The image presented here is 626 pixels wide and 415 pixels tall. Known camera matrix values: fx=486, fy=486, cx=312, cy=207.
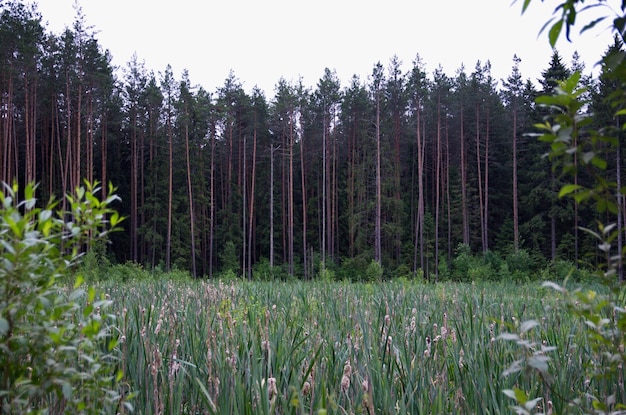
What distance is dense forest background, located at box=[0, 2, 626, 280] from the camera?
1373 inches

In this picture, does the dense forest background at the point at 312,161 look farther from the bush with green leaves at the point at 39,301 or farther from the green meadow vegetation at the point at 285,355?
the bush with green leaves at the point at 39,301

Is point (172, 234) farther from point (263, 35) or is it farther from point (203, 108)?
point (263, 35)

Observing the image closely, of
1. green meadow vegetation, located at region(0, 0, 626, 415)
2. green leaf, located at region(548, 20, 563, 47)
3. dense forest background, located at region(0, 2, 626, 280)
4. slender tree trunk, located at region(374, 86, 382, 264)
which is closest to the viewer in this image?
green leaf, located at region(548, 20, 563, 47)

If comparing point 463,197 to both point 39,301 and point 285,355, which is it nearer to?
point 285,355

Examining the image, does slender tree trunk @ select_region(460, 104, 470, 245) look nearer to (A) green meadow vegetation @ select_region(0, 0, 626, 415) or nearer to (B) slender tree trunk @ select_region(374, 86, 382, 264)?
(B) slender tree trunk @ select_region(374, 86, 382, 264)

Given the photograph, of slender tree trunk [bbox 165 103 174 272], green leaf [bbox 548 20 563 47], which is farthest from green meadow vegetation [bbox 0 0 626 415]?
slender tree trunk [bbox 165 103 174 272]

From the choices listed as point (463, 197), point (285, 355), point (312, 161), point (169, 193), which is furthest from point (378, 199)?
point (285, 355)

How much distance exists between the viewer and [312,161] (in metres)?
45.4

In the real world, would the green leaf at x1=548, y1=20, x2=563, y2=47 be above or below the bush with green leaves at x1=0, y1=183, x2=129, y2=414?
above

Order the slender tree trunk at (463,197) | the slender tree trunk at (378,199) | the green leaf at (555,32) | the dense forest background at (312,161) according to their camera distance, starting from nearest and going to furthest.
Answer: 1. the green leaf at (555,32)
2. the slender tree trunk at (378,199)
3. the dense forest background at (312,161)
4. the slender tree trunk at (463,197)

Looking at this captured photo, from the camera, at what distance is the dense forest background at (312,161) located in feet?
114

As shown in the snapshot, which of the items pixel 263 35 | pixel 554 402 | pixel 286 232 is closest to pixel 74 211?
pixel 554 402

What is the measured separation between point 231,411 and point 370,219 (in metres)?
43.0

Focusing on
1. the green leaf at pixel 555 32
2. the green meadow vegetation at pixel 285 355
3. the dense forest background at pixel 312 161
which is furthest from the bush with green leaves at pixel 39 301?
the dense forest background at pixel 312 161
